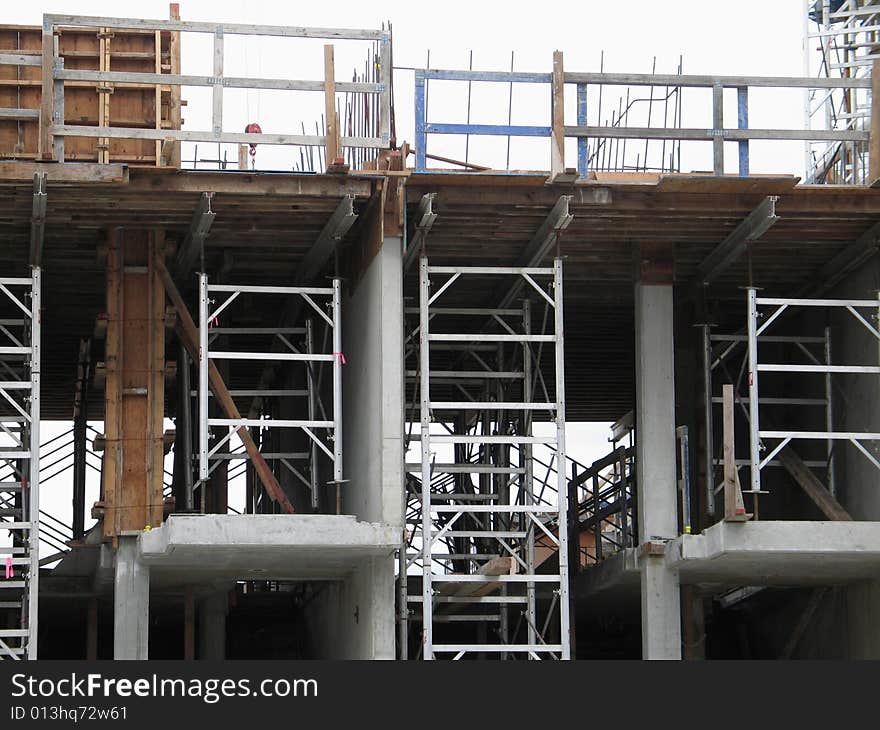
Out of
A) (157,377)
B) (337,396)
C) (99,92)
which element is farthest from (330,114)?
(99,92)

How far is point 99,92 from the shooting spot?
28391 millimetres

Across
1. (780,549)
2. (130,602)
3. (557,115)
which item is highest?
(557,115)

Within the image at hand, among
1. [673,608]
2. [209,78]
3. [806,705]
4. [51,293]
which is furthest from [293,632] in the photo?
[806,705]

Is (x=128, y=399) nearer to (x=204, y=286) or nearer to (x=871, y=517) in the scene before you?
(x=204, y=286)

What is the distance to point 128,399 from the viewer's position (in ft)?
86.8

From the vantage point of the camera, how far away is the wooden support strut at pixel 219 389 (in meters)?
26.1

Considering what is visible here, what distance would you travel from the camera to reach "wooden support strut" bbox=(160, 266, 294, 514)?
2611cm

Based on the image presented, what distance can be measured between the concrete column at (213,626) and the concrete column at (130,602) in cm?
494

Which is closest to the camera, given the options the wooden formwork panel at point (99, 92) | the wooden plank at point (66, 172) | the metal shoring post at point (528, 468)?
the wooden plank at point (66, 172)

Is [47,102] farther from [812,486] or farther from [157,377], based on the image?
[812,486]

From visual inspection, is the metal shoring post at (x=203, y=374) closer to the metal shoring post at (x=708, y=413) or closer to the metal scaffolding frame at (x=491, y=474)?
the metal scaffolding frame at (x=491, y=474)

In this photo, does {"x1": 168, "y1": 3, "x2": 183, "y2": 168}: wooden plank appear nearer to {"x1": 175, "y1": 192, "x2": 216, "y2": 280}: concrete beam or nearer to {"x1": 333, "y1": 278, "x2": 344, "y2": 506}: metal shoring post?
{"x1": 175, "y1": 192, "x2": 216, "y2": 280}: concrete beam

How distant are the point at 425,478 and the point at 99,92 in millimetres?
8357

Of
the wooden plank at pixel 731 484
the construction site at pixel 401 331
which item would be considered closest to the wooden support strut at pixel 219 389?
the construction site at pixel 401 331
